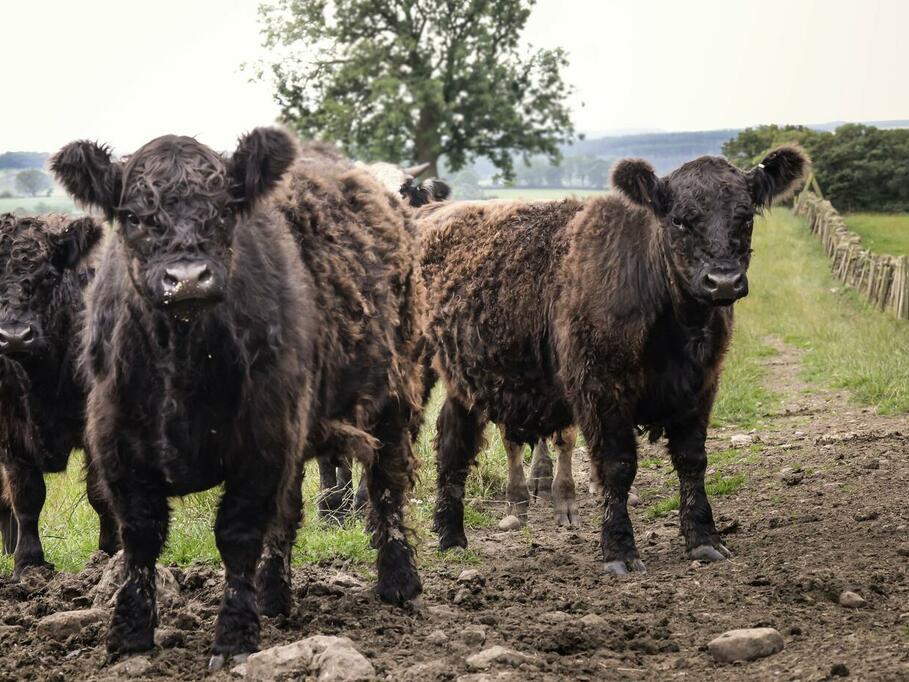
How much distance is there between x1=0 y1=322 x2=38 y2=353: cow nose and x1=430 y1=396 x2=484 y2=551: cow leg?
303 centimetres

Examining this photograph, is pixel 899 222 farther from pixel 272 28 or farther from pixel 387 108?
pixel 272 28

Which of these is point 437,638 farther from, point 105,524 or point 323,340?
point 105,524

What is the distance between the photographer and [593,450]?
7785 mm

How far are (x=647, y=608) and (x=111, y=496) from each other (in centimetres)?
269

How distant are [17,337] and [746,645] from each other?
4.67 metres

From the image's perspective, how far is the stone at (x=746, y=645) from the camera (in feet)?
16.5

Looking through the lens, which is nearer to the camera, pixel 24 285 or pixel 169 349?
pixel 169 349

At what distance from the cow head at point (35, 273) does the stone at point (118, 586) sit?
5.52ft

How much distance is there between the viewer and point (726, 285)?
7074 mm

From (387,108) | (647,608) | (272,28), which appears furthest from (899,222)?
(272,28)

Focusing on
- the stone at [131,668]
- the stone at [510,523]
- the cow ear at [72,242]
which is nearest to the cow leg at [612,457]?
the stone at [510,523]

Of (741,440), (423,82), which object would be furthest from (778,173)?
(423,82)

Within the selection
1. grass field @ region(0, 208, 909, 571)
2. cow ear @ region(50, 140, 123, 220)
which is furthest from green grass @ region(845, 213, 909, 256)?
cow ear @ region(50, 140, 123, 220)

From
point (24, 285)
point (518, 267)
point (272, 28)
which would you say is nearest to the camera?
point (24, 285)
